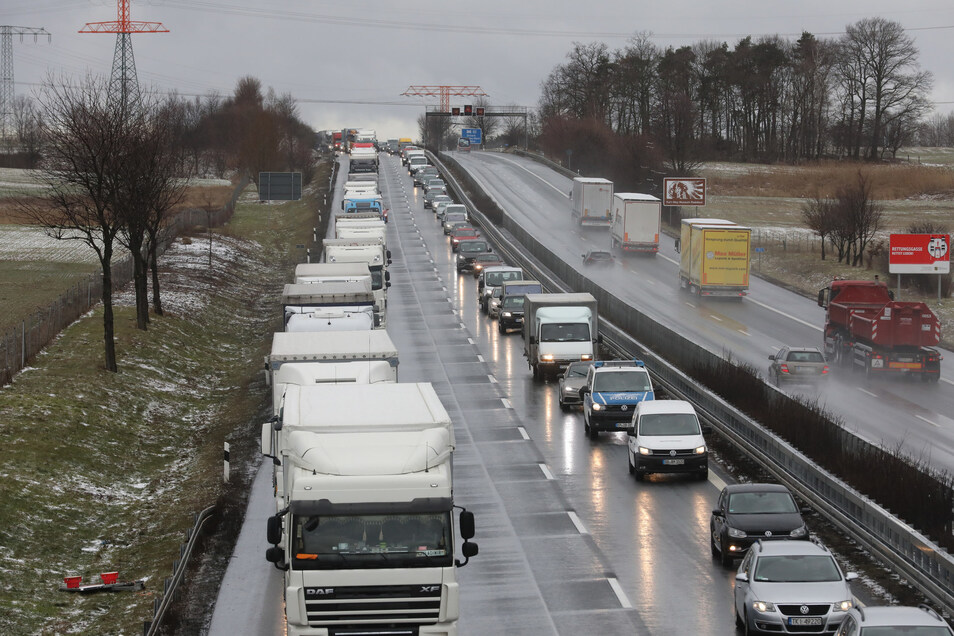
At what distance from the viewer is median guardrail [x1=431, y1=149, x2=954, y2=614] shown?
18.7 m

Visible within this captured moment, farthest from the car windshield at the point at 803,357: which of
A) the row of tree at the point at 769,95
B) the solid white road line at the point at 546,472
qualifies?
the row of tree at the point at 769,95

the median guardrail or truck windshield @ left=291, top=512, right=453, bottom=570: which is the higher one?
truck windshield @ left=291, top=512, right=453, bottom=570

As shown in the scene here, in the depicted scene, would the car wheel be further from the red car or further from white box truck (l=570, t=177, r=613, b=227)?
white box truck (l=570, t=177, r=613, b=227)

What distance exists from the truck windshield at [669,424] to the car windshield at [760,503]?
6.29m

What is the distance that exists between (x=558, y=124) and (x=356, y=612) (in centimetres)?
14420

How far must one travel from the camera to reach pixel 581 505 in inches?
1008

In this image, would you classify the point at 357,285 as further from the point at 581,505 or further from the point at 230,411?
the point at 581,505

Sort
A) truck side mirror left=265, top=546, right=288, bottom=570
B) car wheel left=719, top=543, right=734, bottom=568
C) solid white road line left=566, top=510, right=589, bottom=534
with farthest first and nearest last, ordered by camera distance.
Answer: solid white road line left=566, top=510, right=589, bottom=534 < car wheel left=719, top=543, right=734, bottom=568 < truck side mirror left=265, top=546, right=288, bottom=570

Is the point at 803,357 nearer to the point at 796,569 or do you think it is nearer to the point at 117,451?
the point at 117,451

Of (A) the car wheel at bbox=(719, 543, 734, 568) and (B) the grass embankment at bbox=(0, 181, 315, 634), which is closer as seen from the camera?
(B) the grass embankment at bbox=(0, 181, 315, 634)

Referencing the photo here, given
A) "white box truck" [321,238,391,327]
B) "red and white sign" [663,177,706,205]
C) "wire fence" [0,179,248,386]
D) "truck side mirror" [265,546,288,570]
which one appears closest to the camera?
"truck side mirror" [265,546,288,570]

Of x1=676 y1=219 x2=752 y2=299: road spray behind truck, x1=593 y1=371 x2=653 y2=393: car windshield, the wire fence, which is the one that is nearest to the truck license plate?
x1=593 y1=371 x2=653 y2=393: car windshield

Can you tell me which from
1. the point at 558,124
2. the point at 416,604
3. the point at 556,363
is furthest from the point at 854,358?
the point at 558,124

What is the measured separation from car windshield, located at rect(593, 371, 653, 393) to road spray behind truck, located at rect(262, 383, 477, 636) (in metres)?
17.3
